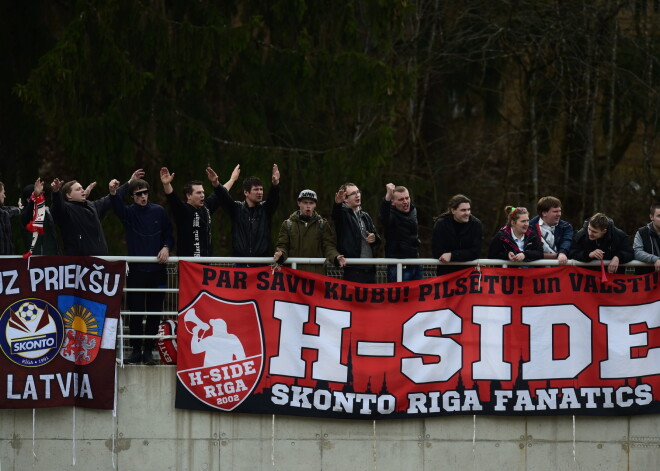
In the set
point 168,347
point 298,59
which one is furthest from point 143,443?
point 298,59

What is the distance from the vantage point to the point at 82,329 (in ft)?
37.6

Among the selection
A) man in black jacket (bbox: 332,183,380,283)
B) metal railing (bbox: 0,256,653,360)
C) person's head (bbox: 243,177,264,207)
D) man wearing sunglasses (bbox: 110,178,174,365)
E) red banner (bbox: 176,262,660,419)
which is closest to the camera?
metal railing (bbox: 0,256,653,360)

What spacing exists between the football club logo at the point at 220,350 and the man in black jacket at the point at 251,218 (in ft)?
2.48

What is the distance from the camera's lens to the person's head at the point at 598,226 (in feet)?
37.5

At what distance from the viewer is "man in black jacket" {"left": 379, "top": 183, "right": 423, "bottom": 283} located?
38.8ft

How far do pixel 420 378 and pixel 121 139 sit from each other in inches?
308

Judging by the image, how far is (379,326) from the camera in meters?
11.6

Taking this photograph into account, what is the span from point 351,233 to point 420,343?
55.0 inches

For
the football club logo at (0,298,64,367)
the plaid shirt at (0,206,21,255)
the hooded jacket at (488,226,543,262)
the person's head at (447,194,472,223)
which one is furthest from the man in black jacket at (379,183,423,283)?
the plaid shirt at (0,206,21,255)

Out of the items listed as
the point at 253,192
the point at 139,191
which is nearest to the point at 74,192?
the point at 139,191

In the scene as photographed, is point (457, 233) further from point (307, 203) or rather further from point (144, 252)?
point (144, 252)

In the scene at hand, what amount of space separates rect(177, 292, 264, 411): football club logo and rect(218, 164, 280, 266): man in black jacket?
2.48 feet

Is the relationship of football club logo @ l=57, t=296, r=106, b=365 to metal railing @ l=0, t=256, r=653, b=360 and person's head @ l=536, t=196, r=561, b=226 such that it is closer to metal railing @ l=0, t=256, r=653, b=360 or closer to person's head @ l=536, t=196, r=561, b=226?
metal railing @ l=0, t=256, r=653, b=360

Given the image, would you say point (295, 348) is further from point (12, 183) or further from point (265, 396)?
point (12, 183)
